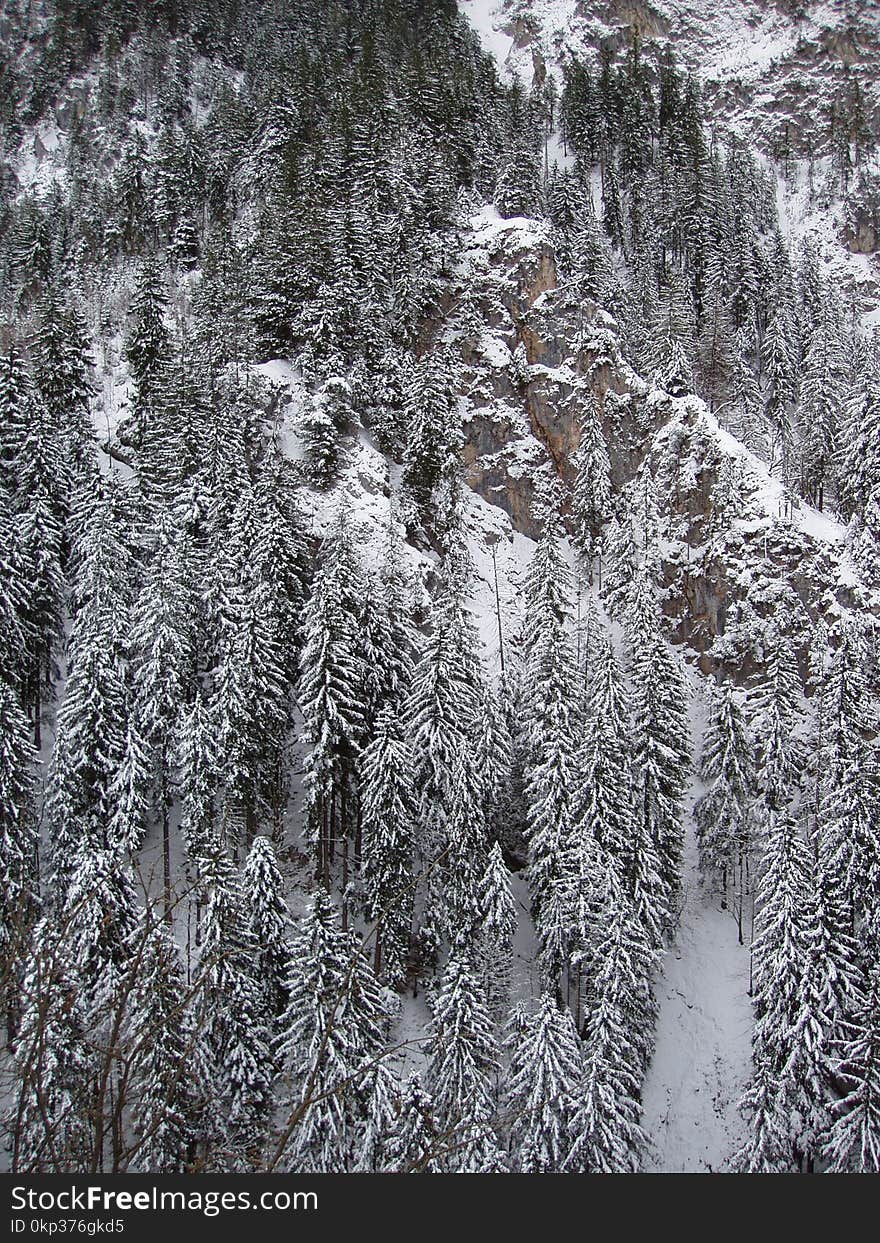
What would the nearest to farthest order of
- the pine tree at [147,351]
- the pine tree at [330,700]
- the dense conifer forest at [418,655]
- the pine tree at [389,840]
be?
the dense conifer forest at [418,655] < the pine tree at [389,840] < the pine tree at [330,700] < the pine tree at [147,351]

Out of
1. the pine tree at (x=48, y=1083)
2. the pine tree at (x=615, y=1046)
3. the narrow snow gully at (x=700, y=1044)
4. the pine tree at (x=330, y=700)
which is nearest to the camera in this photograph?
the pine tree at (x=48, y=1083)

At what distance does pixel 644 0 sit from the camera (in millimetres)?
125750

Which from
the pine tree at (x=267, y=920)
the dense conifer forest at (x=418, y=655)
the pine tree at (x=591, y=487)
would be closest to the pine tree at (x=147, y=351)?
the dense conifer forest at (x=418, y=655)

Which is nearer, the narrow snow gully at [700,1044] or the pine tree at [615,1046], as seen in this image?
the pine tree at [615,1046]

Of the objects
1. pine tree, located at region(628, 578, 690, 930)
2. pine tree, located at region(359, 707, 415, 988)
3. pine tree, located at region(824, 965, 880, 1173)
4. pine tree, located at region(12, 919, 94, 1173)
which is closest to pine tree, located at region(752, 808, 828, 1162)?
pine tree, located at region(824, 965, 880, 1173)

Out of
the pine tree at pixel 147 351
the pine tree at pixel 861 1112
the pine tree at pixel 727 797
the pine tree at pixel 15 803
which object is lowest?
the pine tree at pixel 861 1112

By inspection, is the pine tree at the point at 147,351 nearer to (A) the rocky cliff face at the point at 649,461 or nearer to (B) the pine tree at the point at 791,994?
(A) the rocky cliff face at the point at 649,461

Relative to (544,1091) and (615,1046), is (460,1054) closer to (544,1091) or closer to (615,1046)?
(544,1091)

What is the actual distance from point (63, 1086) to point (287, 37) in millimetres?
122092

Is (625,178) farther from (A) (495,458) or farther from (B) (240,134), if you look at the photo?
(A) (495,458)

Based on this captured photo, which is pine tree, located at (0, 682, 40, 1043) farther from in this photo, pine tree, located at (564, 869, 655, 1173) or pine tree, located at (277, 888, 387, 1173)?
pine tree, located at (564, 869, 655, 1173)

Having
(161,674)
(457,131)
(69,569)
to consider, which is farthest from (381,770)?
(457,131)

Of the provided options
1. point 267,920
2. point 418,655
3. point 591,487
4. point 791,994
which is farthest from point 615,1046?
point 591,487

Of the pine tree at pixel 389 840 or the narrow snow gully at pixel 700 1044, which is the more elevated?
the pine tree at pixel 389 840
